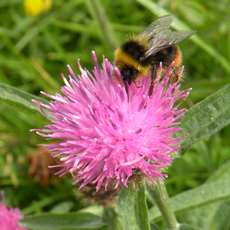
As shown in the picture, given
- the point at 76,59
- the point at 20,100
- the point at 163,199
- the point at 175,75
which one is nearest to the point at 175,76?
the point at 175,75

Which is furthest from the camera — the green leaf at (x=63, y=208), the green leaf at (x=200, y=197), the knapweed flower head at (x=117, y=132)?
the green leaf at (x=63, y=208)

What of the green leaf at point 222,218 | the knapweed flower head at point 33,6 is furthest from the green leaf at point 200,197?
the knapweed flower head at point 33,6

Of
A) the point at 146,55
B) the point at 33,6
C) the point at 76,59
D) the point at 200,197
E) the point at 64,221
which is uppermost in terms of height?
the point at 33,6

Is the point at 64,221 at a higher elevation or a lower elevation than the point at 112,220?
higher

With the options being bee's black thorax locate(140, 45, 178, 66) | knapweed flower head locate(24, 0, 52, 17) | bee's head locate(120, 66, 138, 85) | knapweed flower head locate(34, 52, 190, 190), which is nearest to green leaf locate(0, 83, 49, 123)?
knapweed flower head locate(34, 52, 190, 190)

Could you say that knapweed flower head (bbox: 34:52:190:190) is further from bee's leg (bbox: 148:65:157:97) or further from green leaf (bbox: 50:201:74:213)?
green leaf (bbox: 50:201:74:213)

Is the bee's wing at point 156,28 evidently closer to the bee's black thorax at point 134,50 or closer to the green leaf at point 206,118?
the bee's black thorax at point 134,50

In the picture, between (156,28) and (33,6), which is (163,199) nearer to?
(156,28)
